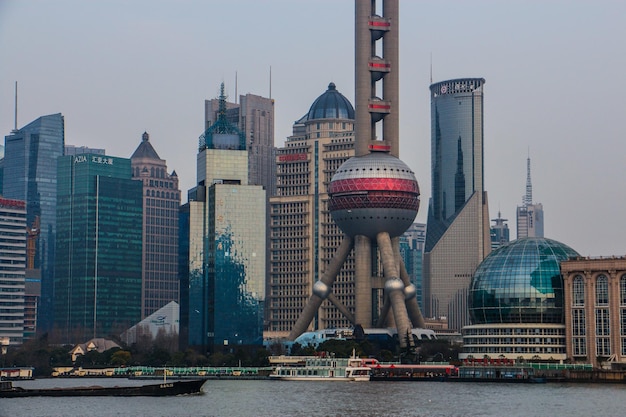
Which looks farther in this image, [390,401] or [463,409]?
[390,401]

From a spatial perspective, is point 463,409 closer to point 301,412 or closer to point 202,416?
point 301,412

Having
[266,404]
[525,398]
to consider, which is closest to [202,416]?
[266,404]

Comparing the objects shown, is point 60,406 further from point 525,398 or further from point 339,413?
point 525,398

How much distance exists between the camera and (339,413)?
170 meters

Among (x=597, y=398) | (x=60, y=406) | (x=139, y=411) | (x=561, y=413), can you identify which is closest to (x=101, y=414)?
(x=139, y=411)

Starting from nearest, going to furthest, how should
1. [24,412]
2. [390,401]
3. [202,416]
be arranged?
[202,416] < [24,412] < [390,401]

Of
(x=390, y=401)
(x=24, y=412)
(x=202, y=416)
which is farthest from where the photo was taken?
(x=390, y=401)

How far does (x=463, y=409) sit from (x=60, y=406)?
57236 millimetres

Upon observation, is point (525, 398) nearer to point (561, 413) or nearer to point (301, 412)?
point (561, 413)

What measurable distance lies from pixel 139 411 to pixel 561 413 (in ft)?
174

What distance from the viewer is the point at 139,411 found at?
178500 mm

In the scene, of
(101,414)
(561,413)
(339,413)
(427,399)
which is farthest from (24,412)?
(561,413)

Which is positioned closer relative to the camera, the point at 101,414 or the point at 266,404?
the point at 101,414

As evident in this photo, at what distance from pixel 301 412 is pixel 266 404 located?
19836 millimetres
